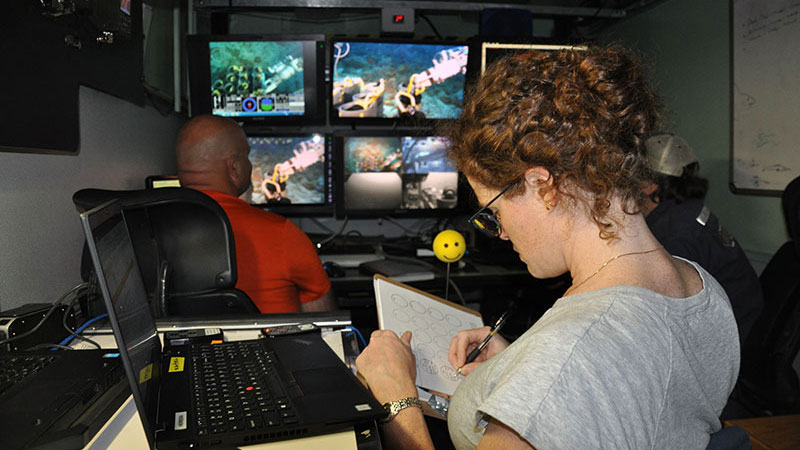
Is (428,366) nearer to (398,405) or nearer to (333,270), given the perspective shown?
(398,405)

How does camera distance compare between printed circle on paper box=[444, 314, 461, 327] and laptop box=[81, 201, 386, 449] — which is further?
printed circle on paper box=[444, 314, 461, 327]

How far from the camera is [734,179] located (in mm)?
2240

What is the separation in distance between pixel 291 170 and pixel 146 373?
1.91 m

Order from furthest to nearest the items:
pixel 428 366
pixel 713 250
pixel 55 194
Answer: pixel 713 250
pixel 55 194
pixel 428 366

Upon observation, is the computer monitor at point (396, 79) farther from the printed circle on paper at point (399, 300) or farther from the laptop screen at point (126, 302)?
the laptop screen at point (126, 302)

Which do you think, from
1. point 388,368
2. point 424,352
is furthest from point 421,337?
point 388,368

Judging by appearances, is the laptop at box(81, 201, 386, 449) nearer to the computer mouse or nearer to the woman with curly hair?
the woman with curly hair

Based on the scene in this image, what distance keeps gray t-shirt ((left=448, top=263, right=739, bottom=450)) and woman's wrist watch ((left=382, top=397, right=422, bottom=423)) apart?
132 mm

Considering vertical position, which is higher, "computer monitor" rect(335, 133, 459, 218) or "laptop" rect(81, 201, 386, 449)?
"computer monitor" rect(335, 133, 459, 218)

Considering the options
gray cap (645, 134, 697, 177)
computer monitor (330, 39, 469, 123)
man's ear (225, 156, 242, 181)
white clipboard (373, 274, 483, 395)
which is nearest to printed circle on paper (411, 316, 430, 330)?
white clipboard (373, 274, 483, 395)

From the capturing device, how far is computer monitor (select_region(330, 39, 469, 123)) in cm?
243

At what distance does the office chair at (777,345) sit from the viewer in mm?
1526

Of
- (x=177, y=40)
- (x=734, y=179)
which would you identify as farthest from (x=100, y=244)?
(x=734, y=179)

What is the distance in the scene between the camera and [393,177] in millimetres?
2572
